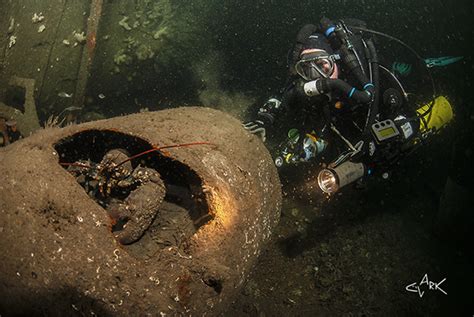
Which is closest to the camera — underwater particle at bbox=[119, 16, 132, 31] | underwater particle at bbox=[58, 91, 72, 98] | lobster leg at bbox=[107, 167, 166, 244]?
lobster leg at bbox=[107, 167, 166, 244]

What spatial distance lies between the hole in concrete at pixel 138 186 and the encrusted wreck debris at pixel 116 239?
2 cm

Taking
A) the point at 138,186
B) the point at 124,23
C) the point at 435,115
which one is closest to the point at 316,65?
the point at 435,115

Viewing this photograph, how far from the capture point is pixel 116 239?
210 centimetres

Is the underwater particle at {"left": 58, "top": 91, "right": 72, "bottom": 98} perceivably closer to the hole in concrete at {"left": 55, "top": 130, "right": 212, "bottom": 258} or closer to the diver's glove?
the hole in concrete at {"left": 55, "top": 130, "right": 212, "bottom": 258}

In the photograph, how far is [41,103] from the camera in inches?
200

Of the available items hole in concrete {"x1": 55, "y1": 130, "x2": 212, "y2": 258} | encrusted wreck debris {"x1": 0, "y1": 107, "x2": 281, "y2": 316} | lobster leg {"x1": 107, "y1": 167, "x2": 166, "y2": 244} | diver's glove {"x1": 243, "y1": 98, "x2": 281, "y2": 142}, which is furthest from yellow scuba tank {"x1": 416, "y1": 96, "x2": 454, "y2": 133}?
lobster leg {"x1": 107, "y1": 167, "x2": 166, "y2": 244}

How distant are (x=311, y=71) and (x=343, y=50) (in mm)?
567

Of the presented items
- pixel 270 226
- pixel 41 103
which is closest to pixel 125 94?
pixel 41 103

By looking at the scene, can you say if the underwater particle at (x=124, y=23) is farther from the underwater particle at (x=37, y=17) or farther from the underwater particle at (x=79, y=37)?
the underwater particle at (x=37, y=17)

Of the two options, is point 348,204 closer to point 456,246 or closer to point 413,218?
point 413,218

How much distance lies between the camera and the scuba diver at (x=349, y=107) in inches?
163

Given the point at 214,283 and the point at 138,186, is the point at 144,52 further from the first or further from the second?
the point at 214,283

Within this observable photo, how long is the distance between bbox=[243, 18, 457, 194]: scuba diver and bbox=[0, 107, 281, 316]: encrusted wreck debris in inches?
63.2

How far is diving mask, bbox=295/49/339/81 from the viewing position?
4.48 meters
